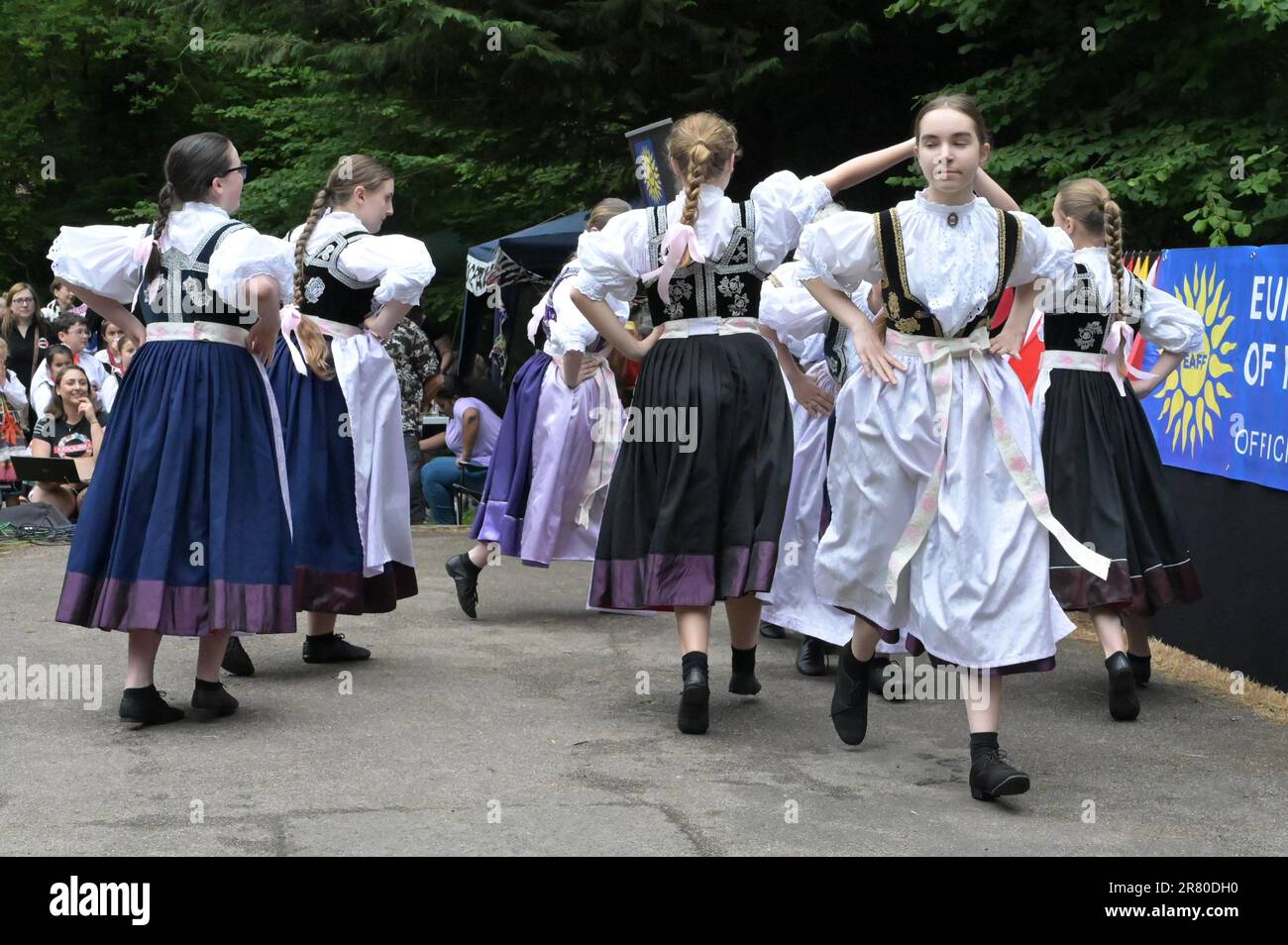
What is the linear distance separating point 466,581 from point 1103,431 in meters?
3.24

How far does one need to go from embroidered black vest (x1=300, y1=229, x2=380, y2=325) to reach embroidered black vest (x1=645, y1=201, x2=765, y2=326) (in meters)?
1.47

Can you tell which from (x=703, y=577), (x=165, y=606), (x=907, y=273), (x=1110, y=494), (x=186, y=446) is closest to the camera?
(x=907, y=273)

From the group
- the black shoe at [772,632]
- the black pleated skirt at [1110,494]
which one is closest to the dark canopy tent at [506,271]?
the black shoe at [772,632]

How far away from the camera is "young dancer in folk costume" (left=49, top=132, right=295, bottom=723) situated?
579 cm

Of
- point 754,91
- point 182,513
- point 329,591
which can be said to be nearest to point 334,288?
point 329,591

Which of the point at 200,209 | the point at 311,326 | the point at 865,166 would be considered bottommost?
the point at 311,326

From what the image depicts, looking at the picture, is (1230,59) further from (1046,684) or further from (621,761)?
(621,761)

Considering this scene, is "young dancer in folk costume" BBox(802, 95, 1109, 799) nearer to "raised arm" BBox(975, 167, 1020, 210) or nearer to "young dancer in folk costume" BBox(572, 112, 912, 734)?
"raised arm" BBox(975, 167, 1020, 210)

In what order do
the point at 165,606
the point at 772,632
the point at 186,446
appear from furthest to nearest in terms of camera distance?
the point at 772,632 < the point at 186,446 < the point at 165,606

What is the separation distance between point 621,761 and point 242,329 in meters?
1.92

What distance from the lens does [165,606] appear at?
5.76 metres

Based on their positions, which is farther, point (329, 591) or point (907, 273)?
point (329, 591)

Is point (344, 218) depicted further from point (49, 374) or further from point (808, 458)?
point (49, 374)

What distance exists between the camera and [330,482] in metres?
7.05
